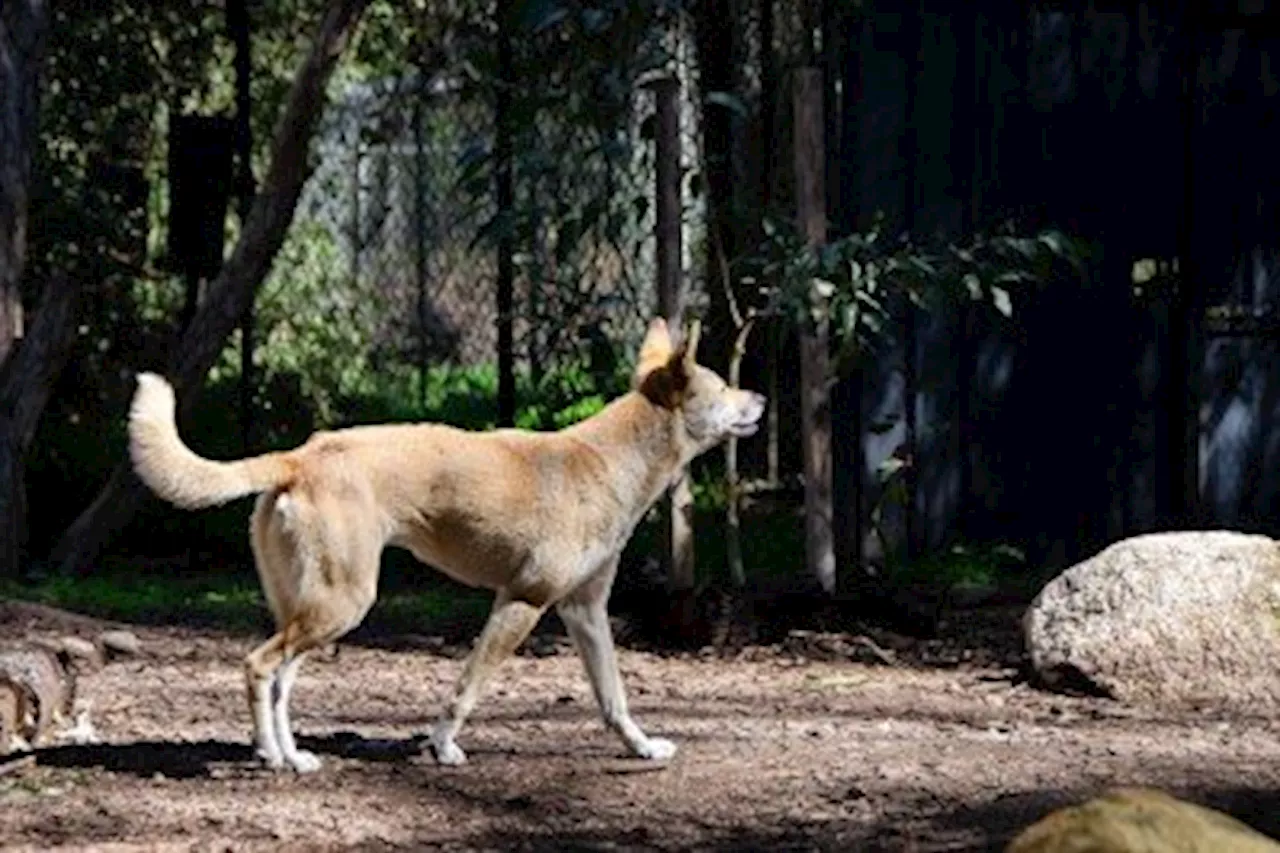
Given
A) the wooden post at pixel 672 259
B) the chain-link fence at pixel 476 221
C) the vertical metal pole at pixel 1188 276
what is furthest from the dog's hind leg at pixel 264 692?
the vertical metal pole at pixel 1188 276

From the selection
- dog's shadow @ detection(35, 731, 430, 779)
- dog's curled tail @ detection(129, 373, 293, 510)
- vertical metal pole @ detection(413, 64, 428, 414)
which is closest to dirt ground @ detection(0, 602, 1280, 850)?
dog's shadow @ detection(35, 731, 430, 779)

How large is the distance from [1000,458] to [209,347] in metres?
3.33

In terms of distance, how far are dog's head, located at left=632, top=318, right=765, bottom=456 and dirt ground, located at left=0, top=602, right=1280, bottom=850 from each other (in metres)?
0.87

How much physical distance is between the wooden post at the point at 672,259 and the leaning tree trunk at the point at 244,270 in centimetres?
203

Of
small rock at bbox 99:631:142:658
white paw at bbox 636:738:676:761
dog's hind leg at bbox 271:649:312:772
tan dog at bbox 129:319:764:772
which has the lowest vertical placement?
small rock at bbox 99:631:142:658

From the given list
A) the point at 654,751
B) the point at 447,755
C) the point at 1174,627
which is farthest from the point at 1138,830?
the point at 1174,627

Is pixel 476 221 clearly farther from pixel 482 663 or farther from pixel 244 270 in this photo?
pixel 482 663

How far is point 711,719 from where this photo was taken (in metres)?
9.28

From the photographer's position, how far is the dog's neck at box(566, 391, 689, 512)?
8516mm

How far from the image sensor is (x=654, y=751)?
8391 mm

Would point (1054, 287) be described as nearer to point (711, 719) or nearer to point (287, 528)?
point (711, 719)

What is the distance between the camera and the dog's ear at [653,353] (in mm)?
8766

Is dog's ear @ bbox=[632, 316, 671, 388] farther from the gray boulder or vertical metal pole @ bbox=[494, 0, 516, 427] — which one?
vertical metal pole @ bbox=[494, 0, 516, 427]

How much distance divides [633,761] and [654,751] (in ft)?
0.21
